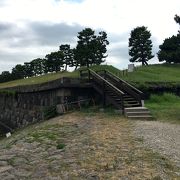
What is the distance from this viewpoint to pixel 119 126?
1353cm

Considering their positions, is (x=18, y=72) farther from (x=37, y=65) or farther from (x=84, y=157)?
(x=84, y=157)

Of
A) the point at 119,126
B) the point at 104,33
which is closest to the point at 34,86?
the point at 119,126

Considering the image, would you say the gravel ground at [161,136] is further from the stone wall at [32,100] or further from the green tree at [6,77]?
the green tree at [6,77]

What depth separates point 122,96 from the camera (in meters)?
17.0

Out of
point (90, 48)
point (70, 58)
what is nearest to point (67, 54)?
point (70, 58)

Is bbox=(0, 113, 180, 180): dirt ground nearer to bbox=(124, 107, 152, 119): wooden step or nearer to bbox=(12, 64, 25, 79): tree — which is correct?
bbox=(124, 107, 152, 119): wooden step

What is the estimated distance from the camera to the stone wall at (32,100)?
18859 mm

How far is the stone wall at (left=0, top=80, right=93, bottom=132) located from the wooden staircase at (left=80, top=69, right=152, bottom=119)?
732 millimetres

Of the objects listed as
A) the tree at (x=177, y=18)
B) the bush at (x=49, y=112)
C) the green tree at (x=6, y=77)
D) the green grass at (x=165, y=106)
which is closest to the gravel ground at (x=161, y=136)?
the green grass at (x=165, y=106)

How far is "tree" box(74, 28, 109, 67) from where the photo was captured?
36.9 metres

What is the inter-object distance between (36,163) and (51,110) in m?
9.80

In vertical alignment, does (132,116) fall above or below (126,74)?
below

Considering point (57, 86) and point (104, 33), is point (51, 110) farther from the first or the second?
point (104, 33)

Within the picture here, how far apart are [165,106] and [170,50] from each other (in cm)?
2318
